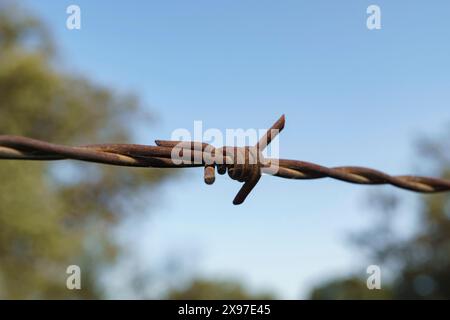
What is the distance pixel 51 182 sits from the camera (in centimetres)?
1311

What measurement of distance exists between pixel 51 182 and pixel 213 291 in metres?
25.4

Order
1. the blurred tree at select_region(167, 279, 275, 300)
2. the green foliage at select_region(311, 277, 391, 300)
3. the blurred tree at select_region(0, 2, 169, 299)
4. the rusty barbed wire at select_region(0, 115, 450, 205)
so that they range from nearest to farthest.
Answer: the rusty barbed wire at select_region(0, 115, 450, 205), the blurred tree at select_region(0, 2, 169, 299), the green foliage at select_region(311, 277, 391, 300), the blurred tree at select_region(167, 279, 275, 300)

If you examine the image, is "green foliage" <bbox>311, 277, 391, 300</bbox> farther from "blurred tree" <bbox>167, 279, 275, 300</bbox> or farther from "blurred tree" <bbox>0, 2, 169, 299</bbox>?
"blurred tree" <bbox>0, 2, 169, 299</bbox>

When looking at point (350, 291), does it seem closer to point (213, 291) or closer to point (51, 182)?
point (213, 291)

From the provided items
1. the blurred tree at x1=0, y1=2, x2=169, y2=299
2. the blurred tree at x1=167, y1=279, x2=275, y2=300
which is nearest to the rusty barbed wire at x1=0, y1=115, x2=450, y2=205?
the blurred tree at x1=0, y1=2, x2=169, y2=299

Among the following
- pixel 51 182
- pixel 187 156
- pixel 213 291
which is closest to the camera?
pixel 187 156

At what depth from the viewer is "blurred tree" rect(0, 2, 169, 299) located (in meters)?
10.5

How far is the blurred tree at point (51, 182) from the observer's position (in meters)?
10.5

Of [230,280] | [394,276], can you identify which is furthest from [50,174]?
[230,280]

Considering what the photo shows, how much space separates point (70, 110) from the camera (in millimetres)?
13750

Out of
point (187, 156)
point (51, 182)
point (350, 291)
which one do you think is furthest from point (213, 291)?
point (187, 156)

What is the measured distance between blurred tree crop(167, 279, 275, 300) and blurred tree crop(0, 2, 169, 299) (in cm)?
970
